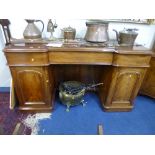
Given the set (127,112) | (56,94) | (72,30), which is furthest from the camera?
(56,94)

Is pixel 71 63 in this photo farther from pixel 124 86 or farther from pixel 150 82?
pixel 150 82

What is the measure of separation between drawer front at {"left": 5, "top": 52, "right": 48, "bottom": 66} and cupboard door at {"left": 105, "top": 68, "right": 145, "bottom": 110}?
73cm

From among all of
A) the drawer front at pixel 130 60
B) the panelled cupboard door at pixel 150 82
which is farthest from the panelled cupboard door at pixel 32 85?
the panelled cupboard door at pixel 150 82

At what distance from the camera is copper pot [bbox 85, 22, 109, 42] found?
1.44m

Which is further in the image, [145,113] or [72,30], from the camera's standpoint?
[145,113]

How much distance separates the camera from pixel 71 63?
57.2 inches

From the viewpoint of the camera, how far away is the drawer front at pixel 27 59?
135 centimetres

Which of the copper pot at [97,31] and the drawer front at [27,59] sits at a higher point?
the copper pot at [97,31]

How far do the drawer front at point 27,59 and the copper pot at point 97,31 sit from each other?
0.50m

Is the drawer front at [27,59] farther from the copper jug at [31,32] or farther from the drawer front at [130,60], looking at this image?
the drawer front at [130,60]
